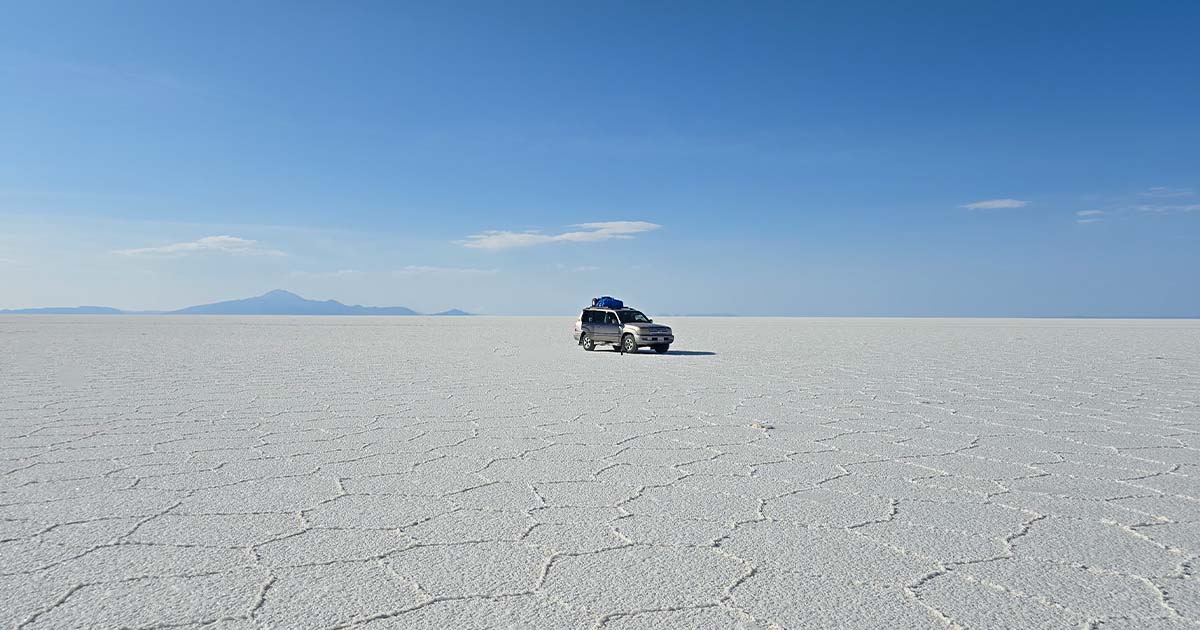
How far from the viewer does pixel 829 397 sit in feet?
36.6

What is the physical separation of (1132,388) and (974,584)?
10.9m

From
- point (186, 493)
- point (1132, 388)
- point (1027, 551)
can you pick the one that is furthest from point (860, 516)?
point (1132, 388)

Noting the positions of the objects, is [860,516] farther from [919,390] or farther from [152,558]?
[919,390]

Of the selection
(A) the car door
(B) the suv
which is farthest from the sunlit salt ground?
(A) the car door

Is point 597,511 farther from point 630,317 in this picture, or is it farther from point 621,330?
point 630,317

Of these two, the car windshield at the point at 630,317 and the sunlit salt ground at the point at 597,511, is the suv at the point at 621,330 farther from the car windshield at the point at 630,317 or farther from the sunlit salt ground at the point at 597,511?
the sunlit salt ground at the point at 597,511

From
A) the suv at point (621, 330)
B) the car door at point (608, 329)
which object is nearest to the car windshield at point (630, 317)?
the suv at point (621, 330)

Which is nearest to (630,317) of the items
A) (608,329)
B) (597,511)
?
(608,329)

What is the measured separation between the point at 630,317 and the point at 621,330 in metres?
0.87

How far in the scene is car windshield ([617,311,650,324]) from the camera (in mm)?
22234

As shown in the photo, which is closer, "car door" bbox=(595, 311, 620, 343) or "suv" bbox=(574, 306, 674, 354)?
"suv" bbox=(574, 306, 674, 354)

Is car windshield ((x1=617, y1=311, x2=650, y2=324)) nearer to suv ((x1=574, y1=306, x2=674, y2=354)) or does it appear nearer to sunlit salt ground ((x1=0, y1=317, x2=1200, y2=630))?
suv ((x1=574, y1=306, x2=674, y2=354))

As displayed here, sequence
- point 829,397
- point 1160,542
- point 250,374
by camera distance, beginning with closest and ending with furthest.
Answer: point 1160,542
point 829,397
point 250,374

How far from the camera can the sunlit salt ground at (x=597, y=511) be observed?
135 inches
